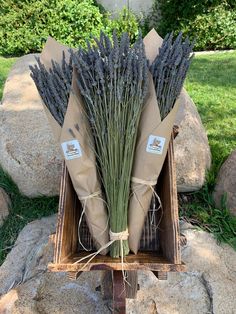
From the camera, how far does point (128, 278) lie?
2305 mm

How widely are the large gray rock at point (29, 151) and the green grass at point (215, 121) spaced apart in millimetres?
1124

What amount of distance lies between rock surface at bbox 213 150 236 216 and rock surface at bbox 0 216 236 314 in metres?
0.39

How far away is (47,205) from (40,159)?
43cm

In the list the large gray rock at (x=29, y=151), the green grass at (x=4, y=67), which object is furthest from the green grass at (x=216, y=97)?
the green grass at (x=4, y=67)

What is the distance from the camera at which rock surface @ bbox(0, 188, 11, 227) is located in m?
3.54

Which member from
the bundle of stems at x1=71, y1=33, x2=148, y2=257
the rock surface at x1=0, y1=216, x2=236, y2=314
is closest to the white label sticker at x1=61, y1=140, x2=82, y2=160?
the bundle of stems at x1=71, y1=33, x2=148, y2=257

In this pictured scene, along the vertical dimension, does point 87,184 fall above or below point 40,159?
above

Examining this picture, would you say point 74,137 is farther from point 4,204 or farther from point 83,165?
point 4,204

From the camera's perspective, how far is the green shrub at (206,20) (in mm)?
7410

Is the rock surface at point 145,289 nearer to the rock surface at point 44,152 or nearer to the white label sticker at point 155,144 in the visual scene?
the rock surface at point 44,152

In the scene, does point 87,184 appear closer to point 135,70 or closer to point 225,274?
point 135,70

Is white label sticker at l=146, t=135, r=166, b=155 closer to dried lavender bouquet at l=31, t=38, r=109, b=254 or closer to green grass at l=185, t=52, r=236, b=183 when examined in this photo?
dried lavender bouquet at l=31, t=38, r=109, b=254

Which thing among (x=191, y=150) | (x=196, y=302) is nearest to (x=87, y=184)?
(x=196, y=302)

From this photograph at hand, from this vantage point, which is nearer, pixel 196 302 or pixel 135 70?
pixel 135 70
